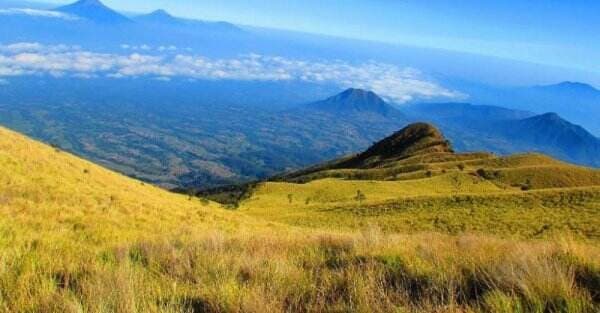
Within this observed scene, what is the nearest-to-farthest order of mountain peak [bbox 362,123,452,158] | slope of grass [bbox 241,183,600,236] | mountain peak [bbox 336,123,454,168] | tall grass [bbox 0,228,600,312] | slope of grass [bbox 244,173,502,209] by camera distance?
tall grass [bbox 0,228,600,312] < slope of grass [bbox 241,183,600,236] < slope of grass [bbox 244,173,502,209] < mountain peak [bbox 336,123,454,168] < mountain peak [bbox 362,123,452,158]

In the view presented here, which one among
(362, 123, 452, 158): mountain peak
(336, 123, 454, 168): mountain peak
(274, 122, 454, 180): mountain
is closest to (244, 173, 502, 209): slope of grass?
(274, 122, 454, 180): mountain

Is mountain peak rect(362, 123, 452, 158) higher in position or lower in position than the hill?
lower

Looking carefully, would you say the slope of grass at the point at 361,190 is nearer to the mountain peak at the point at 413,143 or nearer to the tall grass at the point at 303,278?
the mountain peak at the point at 413,143

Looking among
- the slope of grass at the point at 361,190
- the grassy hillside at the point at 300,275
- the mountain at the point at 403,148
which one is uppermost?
the grassy hillside at the point at 300,275

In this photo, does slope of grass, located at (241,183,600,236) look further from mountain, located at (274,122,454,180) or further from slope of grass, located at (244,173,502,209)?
mountain, located at (274,122,454,180)

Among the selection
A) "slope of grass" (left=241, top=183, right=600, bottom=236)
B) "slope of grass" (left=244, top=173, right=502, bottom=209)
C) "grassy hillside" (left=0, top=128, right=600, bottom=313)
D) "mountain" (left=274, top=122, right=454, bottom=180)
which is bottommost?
"mountain" (left=274, top=122, right=454, bottom=180)

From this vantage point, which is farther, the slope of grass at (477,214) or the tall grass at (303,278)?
the slope of grass at (477,214)

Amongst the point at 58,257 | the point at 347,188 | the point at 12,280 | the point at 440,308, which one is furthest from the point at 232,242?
the point at 347,188

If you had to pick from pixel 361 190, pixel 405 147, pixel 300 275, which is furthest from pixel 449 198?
pixel 405 147

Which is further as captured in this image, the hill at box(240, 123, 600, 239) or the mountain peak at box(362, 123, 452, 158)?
the mountain peak at box(362, 123, 452, 158)

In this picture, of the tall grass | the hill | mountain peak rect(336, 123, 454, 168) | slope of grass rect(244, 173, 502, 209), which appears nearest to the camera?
the tall grass

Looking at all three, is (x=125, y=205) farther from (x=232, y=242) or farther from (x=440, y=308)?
(x=440, y=308)

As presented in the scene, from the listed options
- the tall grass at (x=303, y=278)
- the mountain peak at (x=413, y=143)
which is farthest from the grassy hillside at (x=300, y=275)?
the mountain peak at (x=413, y=143)

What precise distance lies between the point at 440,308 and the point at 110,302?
298 cm
